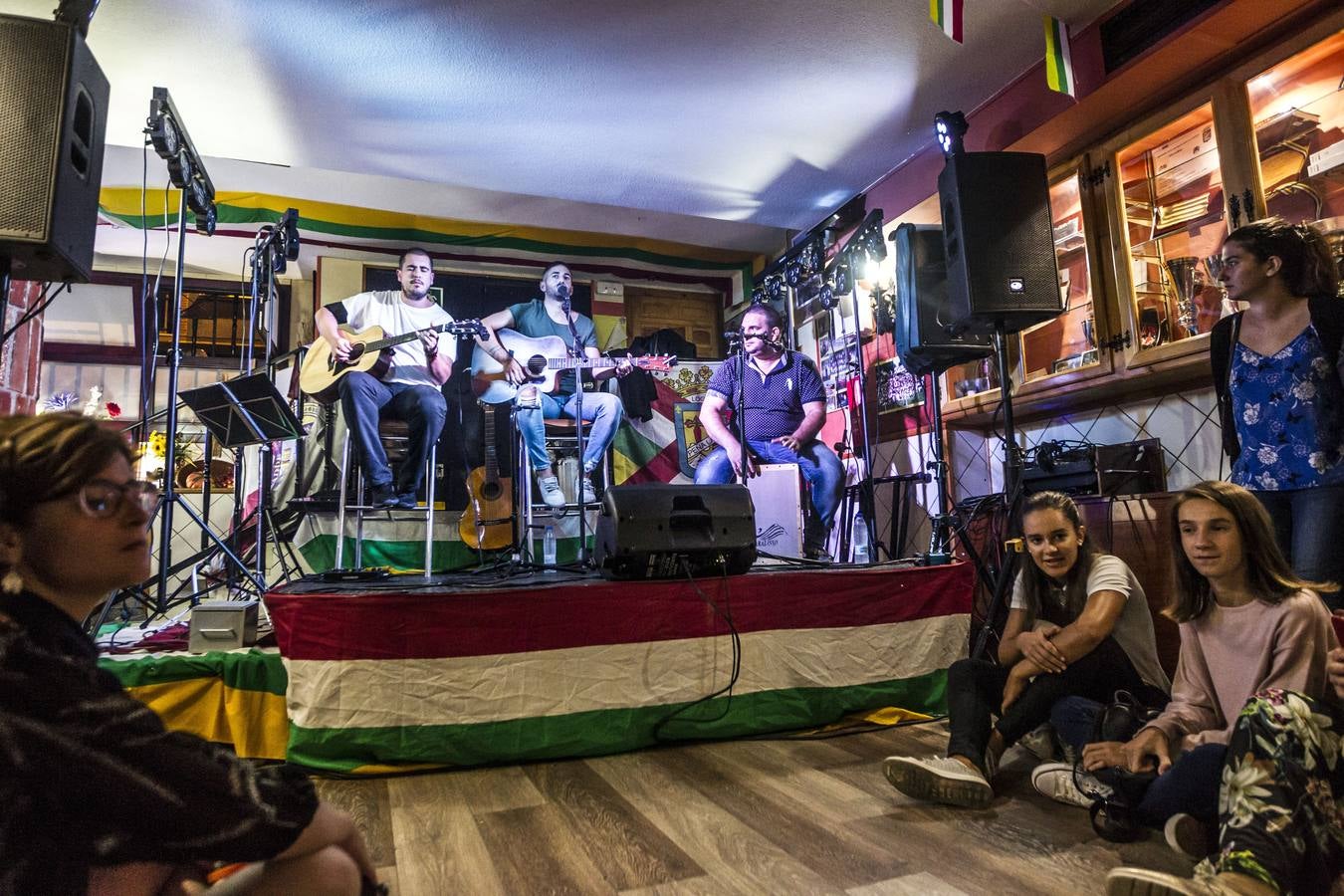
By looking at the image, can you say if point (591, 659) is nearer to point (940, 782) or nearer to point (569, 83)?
point (940, 782)

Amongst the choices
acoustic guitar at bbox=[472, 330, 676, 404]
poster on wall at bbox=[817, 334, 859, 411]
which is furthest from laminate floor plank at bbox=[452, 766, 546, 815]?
poster on wall at bbox=[817, 334, 859, 411]

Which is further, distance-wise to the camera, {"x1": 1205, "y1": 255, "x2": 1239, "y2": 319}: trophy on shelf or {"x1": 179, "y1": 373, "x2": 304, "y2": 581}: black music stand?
{"x1": 179, "y1": 373, "x2": 304, "y2": 581}: black music stand

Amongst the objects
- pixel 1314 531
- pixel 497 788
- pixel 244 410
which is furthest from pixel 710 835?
pixel 244 410

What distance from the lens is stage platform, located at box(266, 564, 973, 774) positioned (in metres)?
1.92

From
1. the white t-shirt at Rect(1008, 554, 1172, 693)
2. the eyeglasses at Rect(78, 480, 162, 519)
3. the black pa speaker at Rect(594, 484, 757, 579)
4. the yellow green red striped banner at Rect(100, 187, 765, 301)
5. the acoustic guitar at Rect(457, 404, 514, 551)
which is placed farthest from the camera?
the yellow green red striped banner at Rect(100, 187, 765, 301)

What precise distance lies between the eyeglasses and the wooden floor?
844mm

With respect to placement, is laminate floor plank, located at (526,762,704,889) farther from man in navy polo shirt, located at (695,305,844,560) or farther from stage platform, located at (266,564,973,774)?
Result: man in navy polo shirt, located at (695,305,844,560)

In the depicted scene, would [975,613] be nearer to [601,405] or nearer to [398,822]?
[398,822]

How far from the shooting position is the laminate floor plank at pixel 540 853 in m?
1.29

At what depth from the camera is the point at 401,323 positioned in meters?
4.93

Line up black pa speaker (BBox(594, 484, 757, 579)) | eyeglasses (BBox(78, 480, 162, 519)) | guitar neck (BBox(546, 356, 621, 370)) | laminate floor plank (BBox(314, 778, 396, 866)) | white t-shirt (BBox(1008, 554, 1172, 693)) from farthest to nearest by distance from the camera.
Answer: guitar neck (BBox(546, 356, 621, 370)), black pa speaker (BBox(594, 484, 757, 579)), white t-shirt (BBox(1008, 554, 1172, 693)), laminate floor plank (BBox(314, 778, 396, 866)), eyeglasses (BBox(78, 480, 162, 519))

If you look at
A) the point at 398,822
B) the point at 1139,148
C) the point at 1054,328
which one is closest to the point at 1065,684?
the point at 398,822

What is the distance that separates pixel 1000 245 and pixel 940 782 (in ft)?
6.93

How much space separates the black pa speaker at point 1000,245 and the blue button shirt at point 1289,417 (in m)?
0.84
